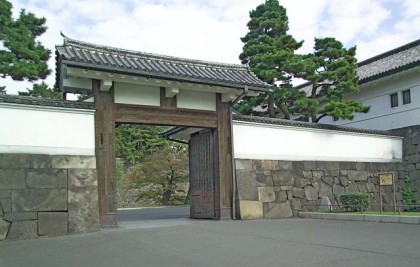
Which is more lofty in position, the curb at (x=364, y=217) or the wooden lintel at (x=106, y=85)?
the wooden lintel at (x=106, y=85)

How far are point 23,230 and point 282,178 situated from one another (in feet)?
24.6

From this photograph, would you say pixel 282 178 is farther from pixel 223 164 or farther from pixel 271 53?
pixel 271 53

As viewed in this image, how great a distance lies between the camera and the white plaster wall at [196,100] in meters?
10.8

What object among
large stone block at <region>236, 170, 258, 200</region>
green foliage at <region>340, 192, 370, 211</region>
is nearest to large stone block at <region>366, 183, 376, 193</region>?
green foliage at <region>340, 192, 370, 211</region>

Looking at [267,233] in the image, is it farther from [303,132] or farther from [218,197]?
[303,132]

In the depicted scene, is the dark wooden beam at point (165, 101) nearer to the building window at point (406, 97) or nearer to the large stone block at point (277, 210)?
the large stone block at point (277, 210)

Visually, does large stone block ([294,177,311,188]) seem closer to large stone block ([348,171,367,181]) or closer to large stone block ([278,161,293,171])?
large stone block ([278,161,293,171])

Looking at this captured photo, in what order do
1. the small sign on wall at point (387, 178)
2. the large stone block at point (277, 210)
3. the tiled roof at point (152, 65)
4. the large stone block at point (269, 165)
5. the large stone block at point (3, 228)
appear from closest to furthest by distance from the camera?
the large stone block at point (3, 228), the tiled roof at point (152, 65), the small sign on wall at point (387, 178), the large stone block at point (277, 210), the large stone block at point (269, 165)

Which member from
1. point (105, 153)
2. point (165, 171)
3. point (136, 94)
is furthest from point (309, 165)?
point (165, 171)

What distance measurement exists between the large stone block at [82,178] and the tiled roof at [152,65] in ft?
7.90

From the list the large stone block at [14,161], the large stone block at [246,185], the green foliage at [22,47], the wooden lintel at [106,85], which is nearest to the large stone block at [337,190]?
the large stone block at [246,185]

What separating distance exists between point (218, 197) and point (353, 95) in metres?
10.4

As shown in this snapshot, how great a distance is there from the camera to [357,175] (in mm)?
14031

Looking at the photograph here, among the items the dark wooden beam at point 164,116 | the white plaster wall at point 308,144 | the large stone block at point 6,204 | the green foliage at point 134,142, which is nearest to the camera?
the large stone block at point 6,204
